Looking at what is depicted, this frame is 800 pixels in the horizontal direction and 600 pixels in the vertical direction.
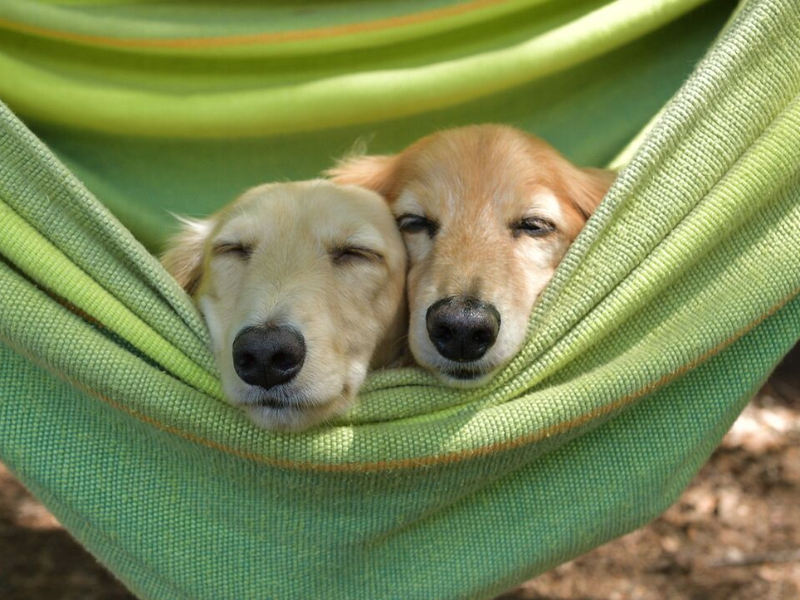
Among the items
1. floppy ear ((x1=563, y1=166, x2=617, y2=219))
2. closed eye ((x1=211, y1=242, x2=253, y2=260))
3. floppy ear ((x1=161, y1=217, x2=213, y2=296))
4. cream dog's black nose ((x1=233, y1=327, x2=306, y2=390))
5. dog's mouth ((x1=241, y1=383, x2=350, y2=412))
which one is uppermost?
floppy ear ((x1=563, y1=166, x2=617, y2=219))

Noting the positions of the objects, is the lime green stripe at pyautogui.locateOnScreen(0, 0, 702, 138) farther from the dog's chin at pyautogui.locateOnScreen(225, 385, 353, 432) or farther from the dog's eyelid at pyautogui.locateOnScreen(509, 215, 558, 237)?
the dog's chin at pyautogui.locateOnScreen(225, 385, 353, 432)

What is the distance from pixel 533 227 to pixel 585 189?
0.29m

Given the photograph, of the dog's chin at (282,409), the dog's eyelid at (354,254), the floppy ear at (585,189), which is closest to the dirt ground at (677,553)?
the floppy ear at (585,189)

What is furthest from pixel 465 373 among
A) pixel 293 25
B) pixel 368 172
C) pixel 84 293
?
pixel 293 25

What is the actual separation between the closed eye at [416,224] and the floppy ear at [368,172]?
16 centimetres

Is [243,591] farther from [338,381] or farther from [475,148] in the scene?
[475,148]

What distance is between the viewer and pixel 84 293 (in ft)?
6.18

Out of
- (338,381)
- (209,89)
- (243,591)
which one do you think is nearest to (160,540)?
(243,591)

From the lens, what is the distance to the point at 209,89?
2.88m

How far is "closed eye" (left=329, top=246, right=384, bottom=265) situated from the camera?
226 cm

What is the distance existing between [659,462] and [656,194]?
0.63 metres

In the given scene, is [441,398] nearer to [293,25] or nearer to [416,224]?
[416,224]

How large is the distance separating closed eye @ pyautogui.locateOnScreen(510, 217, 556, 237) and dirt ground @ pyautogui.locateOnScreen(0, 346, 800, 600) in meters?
1.83

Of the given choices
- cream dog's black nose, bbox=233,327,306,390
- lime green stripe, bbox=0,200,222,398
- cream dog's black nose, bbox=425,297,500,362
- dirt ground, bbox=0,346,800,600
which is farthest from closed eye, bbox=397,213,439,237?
dirt ground, bbox=0,346,800,600
